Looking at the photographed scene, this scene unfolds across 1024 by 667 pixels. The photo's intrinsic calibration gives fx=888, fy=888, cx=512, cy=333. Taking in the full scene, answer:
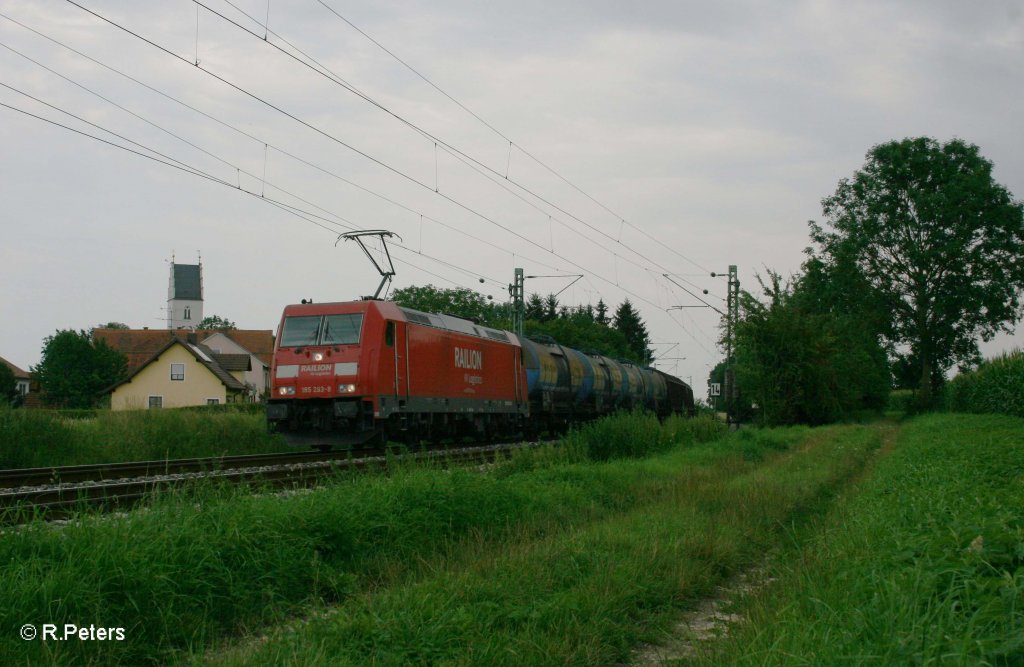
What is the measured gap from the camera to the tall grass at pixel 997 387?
35.0 meters

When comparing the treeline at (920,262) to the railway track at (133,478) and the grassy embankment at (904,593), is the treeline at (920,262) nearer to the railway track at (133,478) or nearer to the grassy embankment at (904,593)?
the railway track at (133,478)

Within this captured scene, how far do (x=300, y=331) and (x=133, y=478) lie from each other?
6167 mm

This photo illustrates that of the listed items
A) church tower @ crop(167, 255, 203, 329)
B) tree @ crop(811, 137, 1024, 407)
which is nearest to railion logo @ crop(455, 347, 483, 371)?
tree @ crop(811, 137, 1024, 407)

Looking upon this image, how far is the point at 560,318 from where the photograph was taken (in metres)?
88.1

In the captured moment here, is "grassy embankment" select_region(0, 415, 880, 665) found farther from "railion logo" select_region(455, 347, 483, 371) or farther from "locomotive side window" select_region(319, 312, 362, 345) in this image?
"railion logo" select_region(455, 347, 483, 371)

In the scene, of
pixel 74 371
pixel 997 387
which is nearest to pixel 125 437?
pixel 997 387

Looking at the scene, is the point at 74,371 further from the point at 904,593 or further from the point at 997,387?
the point at 904,593

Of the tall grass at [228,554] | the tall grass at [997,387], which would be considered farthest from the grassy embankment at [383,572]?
the tall grass at [997,387]

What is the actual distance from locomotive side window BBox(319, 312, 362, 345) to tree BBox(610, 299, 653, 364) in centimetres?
8634

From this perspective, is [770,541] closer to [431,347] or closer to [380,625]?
[380,625]

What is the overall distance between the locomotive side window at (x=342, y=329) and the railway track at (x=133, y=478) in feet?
8.03

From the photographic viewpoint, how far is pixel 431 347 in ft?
69.1

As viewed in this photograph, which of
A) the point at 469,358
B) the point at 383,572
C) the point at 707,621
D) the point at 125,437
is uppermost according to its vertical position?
the point at 469,358

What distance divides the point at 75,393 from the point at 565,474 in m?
A: 68.0
